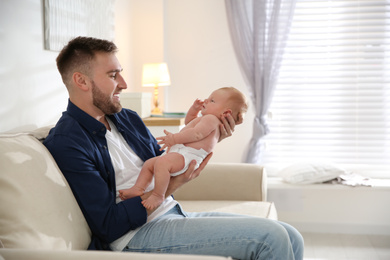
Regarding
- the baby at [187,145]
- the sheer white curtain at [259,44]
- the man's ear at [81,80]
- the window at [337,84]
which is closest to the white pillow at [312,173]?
the window at [337,84]

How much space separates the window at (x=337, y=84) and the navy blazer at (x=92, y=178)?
2631 millimetres

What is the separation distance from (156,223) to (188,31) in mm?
2862

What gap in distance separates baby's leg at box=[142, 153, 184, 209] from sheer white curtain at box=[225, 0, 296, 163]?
2337 millimetres

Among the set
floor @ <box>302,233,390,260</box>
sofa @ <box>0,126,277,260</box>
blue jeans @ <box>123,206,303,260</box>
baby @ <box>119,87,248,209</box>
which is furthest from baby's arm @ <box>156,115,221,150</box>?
floor @ <box>302,233,390,260</box>

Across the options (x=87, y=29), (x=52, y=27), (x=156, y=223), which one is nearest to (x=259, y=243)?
(x=156, y=223)

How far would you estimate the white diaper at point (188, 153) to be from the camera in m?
1.97

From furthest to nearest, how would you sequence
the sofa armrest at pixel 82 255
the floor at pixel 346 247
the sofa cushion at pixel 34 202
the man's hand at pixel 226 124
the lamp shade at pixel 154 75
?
1. the lamp shade at pixel 154 75
2. the floor at pixel 346 247
3. the man's hand at pixel 226 124
4. the sofa cushion at pixel 34 202
5. the sofa armrest at pixel 82 255

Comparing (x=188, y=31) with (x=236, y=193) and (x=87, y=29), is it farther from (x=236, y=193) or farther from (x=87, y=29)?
(x=236, y=193)

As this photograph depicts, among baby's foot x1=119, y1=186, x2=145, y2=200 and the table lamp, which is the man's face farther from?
the table lamp

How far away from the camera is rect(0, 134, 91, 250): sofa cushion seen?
1.46 metres

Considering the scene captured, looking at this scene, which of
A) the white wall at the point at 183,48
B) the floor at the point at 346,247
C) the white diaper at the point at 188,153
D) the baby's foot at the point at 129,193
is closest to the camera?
the baby's foot at the point at 129,193

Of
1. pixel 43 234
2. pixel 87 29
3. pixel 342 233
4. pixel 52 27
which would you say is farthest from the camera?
pixel 342 233

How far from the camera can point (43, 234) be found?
59.6 inches

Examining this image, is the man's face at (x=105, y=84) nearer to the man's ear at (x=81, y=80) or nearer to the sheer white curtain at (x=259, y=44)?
the man's ear at (x=81, y=80)
